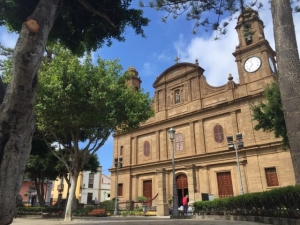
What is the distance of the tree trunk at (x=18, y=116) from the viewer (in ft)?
12.1

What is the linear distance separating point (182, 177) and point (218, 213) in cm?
1261

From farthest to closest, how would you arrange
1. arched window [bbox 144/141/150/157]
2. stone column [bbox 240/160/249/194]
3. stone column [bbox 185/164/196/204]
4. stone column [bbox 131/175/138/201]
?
arched window [bbox 144/141/150/157] < stone column [bbox 131/175/138/201] < stone column [bbox 185/164/196/204] < stone column [bbox 240/160/249/194]

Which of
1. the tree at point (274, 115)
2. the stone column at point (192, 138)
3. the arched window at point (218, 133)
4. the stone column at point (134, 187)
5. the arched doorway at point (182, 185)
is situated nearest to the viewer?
the tree at point (274, 115)

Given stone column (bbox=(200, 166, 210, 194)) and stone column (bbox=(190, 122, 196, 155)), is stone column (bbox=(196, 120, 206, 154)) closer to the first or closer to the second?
stone column (bbox=(190, 122, 196, 155))

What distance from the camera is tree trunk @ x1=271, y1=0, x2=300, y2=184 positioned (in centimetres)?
643

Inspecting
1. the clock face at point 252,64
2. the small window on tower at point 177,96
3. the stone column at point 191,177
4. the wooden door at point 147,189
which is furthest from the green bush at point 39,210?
the clock face at point 252,64

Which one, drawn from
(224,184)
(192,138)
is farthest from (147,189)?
(224,184)

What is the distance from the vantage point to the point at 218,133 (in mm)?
23750

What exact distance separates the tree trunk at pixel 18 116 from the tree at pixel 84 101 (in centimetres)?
758

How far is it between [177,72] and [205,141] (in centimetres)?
857

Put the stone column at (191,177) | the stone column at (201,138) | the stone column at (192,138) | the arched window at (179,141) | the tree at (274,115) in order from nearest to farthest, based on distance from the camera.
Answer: the tree at (274,115)
the stone column at (191,177)
the stone column at (201,138)
the stone column at (192,138)
the arched window at (179,141)

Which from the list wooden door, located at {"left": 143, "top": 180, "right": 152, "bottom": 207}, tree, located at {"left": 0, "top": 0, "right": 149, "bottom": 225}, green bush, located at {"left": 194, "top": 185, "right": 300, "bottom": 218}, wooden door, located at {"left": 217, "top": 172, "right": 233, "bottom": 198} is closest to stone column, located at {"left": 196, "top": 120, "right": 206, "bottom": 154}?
wooden door, located at {"left": 217, "top": 172, "right": 233, "bottom": 198}

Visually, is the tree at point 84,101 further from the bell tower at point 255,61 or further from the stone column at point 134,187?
the stone column at point 134,187

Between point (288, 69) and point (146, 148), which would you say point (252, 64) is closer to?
point (146, 148)
